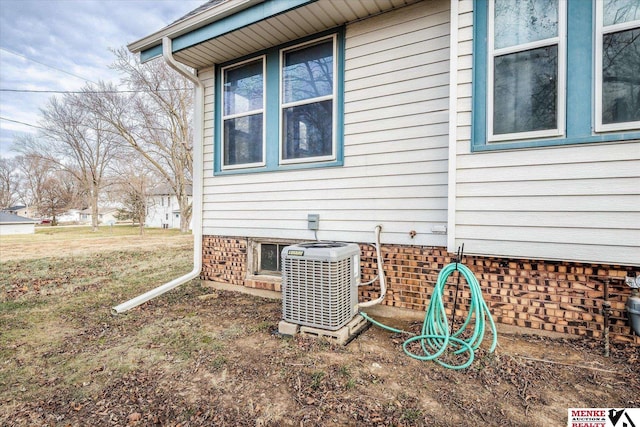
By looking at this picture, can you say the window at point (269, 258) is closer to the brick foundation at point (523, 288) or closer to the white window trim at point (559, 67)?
the brick foundation at point (523, 288)

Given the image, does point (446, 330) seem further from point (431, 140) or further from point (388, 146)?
point (388, 146)

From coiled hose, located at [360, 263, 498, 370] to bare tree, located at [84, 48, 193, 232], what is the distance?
18.5 metres

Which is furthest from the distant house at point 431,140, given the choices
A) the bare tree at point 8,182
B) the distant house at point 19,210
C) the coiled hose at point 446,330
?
the bare tree at point 8,182

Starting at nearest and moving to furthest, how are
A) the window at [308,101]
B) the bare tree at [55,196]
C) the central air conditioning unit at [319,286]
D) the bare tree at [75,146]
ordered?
the central air conditioning unit at [319,286], the window at [308,101], the bare tree at [75,146], the bare tree at [55,196]

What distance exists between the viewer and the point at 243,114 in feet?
14.4

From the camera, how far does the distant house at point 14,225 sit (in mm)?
20891

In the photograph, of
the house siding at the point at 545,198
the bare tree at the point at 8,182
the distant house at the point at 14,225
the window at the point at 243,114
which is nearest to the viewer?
the house siding at the point at 545,198

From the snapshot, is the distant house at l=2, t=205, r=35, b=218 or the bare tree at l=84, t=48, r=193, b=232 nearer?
the bare tree at l=84, t=48, r=193, b=232

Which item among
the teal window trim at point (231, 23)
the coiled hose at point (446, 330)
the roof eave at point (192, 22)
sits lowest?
the coiled hose at point (446, 330)

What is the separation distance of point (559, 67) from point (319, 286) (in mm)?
2667

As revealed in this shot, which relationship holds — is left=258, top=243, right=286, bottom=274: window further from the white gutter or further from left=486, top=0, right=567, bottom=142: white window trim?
left=486, top=0, right=567, bottom=142: white window trim

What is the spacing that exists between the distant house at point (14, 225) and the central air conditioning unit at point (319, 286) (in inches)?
1068

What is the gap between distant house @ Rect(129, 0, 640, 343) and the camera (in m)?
2.35
